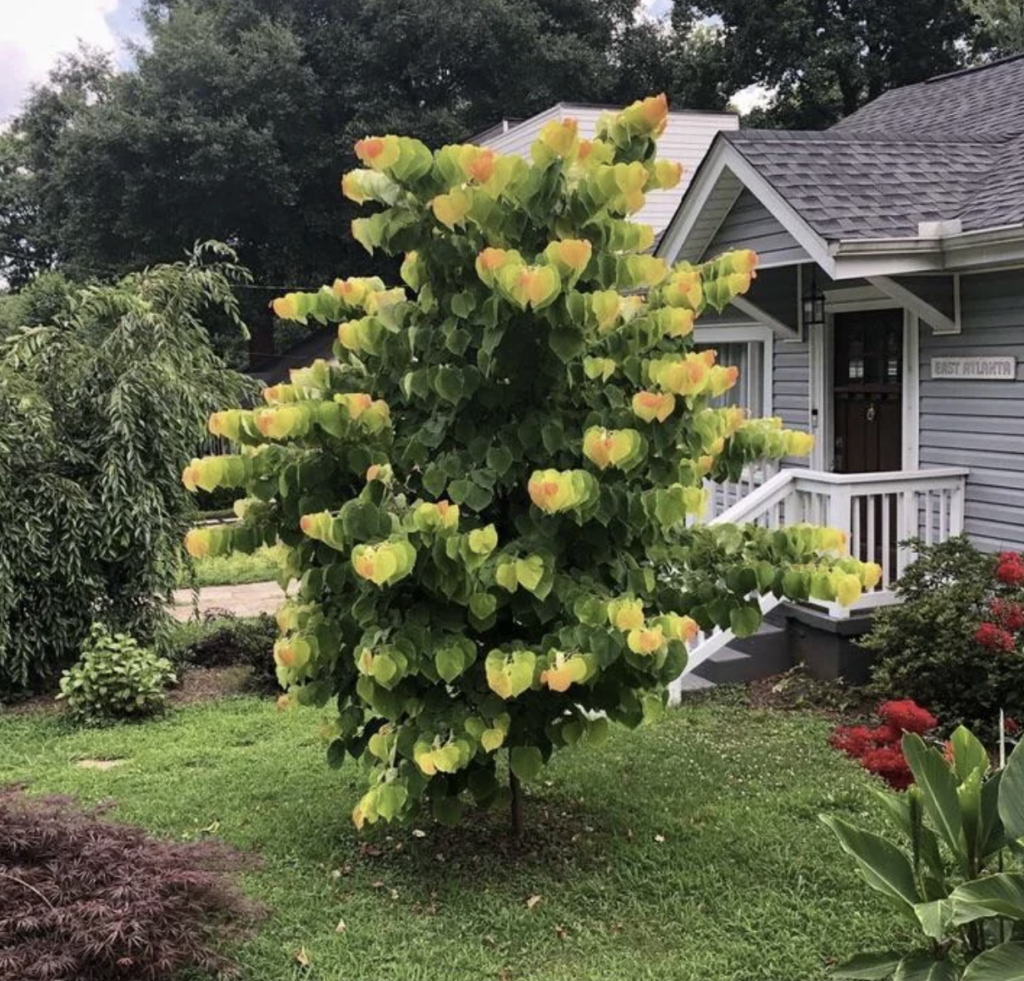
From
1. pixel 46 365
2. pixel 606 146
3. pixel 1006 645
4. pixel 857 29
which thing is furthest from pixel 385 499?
pixel 857 29

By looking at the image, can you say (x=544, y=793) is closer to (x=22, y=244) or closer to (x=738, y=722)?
(x=738, y=722)

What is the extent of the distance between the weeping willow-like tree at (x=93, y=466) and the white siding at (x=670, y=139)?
10402 millimetres

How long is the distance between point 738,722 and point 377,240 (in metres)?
3.92

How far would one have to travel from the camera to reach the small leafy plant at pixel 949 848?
9.16 feet

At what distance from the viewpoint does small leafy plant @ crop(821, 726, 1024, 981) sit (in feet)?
9.16

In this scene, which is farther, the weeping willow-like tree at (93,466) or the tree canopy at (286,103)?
the tree canopy at (286,103)

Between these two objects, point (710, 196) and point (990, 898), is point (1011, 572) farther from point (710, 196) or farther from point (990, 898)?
point (710, 196)

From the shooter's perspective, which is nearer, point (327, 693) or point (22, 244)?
point (327, 693)

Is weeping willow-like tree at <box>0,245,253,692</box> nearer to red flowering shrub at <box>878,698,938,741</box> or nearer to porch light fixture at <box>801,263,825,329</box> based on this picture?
porch light fixture at <box>801,263,825,329</box>

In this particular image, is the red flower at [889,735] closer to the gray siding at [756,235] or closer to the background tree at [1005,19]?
the gray siding at [756,235]

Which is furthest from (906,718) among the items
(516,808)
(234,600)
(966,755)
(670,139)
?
(670,139)

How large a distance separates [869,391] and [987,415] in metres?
1.30

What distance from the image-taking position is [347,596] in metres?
3.83

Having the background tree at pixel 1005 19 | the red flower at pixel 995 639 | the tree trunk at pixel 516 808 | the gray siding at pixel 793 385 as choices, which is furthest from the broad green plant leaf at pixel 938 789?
the background tree at pixel 1005 19
